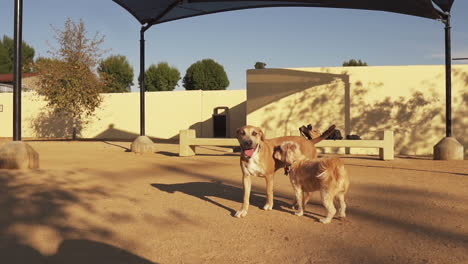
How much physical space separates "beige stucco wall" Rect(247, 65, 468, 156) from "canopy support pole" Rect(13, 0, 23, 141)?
8.68m

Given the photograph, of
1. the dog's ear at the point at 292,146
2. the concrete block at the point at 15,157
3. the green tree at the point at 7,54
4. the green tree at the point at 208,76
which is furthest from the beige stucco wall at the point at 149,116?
the green tree at the point at 7,54

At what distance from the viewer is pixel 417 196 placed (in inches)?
252

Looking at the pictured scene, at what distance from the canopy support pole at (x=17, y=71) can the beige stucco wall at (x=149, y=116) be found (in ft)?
52.9

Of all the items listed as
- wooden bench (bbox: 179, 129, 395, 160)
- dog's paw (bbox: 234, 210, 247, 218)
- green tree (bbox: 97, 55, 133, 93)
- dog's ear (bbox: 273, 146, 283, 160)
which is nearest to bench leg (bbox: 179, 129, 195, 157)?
wooden bench (bbox: 179, 129, 395, 160)

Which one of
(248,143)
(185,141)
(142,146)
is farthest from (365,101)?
(248,143)

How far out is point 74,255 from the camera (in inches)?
137

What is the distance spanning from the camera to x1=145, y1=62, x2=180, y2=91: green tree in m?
54.5

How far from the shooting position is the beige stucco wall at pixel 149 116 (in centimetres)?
2545

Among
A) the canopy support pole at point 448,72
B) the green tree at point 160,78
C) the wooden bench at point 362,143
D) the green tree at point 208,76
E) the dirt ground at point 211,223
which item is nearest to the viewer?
the dirt ground at point 211,223

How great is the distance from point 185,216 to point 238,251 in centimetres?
151

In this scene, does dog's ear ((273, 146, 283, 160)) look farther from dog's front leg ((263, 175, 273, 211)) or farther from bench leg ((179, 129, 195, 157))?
bench leg ((179, 129, 195, 157))

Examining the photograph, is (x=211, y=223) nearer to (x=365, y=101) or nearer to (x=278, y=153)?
(x=278, y=153)

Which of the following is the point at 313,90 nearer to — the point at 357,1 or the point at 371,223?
the point at 357,1

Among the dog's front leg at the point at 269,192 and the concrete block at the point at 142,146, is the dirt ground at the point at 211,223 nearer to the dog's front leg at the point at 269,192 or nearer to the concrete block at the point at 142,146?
the dog's front leg at the point at 269,192
